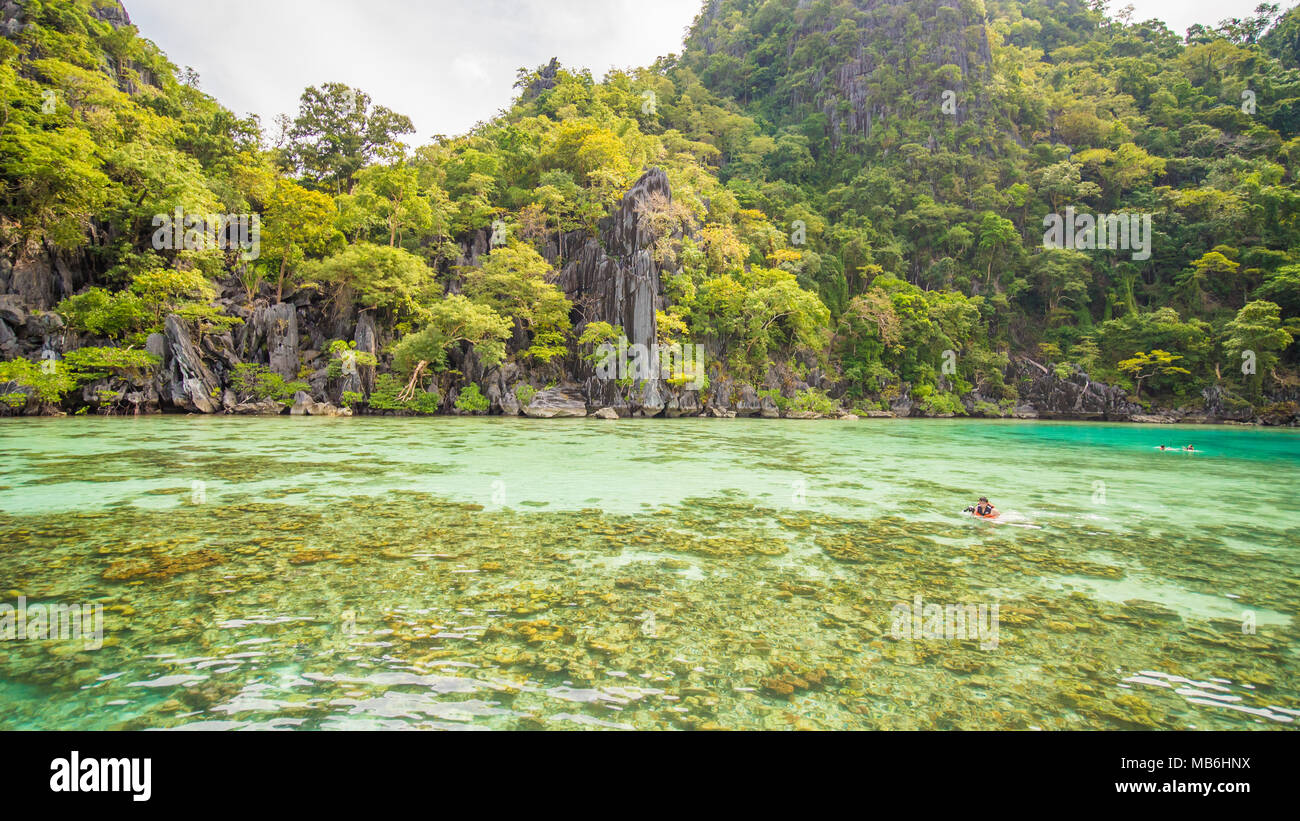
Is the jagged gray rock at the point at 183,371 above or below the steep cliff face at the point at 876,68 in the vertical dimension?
below

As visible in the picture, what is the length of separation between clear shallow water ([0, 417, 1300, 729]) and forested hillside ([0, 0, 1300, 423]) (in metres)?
15.8

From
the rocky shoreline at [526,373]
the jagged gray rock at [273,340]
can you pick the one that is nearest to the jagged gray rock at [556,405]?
the rocky shoreline at [526,373]

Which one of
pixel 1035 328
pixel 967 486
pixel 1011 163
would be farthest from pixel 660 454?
pixel 1011 163

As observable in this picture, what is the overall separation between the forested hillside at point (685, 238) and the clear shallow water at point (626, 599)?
15.8 meters

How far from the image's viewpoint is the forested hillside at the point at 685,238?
19.9 meters

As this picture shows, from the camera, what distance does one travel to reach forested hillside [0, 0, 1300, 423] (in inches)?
782

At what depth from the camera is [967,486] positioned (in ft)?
27.5

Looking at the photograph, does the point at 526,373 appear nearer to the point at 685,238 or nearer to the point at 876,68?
the point at 685,238

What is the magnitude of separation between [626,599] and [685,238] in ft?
85.0

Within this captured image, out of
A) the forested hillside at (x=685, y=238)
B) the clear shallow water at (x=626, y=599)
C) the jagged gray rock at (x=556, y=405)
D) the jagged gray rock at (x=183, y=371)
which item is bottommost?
the clear shallow water at (x=626, y=599)

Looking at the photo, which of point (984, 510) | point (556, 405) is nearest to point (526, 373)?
point (556, 405)

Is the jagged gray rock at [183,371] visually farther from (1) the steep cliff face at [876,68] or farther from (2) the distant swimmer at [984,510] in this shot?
(1) the steep cliff face at [876,68]

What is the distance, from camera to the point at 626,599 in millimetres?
3551

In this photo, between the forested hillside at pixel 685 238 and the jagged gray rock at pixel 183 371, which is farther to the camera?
the forested hillside at pixel 685 238
